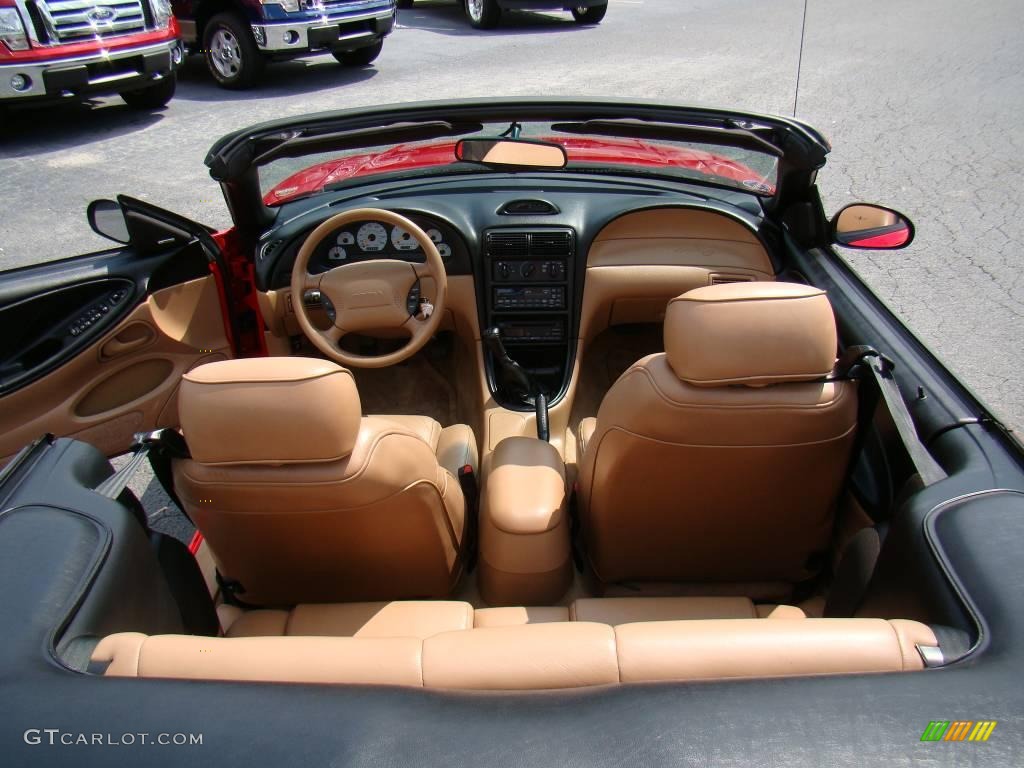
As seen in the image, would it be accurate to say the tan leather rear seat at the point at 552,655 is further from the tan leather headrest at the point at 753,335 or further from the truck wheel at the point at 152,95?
the truck wheel at the point at 152,95

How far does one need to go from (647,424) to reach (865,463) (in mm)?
750

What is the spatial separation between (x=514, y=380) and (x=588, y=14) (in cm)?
1129

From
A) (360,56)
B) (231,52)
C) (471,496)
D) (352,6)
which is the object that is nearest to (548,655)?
(471,496)

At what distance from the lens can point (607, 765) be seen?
880mm

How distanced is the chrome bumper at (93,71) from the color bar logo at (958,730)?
7.99 metres

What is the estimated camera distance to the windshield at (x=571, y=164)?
315 centimetres

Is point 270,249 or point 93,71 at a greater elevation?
point 270,249

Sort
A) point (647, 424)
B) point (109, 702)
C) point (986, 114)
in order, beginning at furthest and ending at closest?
point (986, 114) → point (647, 424) → point (109, 702)

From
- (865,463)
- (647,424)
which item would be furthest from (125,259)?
(865,463)

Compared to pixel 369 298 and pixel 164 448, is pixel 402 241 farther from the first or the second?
pixel 164 448

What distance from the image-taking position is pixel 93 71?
7.11m

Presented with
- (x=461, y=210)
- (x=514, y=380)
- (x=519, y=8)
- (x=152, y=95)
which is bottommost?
(x=152, y=95)

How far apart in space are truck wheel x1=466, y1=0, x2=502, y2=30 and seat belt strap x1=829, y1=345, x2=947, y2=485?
38.6ft

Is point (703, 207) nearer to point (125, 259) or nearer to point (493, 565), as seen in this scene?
point (493, 565)
